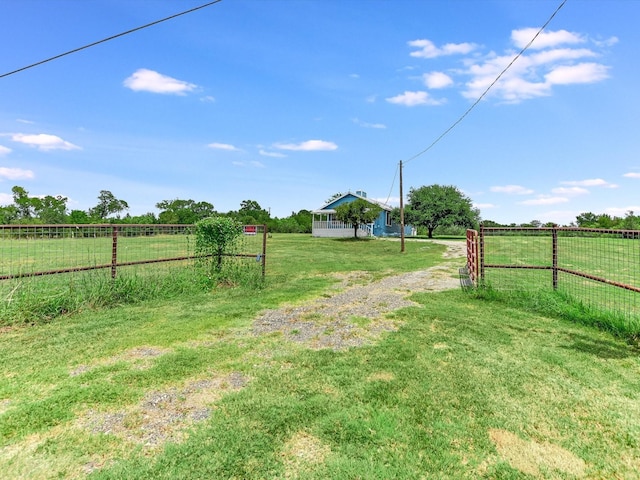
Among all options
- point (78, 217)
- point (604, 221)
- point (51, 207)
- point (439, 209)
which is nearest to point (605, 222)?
point (604, 221)

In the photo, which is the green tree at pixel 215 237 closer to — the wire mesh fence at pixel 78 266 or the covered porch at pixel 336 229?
the wire mesh fence at pixel 78 266

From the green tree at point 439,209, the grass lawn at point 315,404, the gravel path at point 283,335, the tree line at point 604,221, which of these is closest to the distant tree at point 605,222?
the tree line at point 604,221

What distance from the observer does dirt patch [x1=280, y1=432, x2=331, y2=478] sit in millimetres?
2121

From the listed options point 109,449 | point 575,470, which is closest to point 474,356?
Result: point 575,470

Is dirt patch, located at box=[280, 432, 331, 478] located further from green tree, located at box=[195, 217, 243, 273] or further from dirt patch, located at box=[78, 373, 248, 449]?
green tree, located at box=[195, 217, 243, 273]

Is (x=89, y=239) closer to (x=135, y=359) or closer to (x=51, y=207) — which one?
(x=135, y=359)

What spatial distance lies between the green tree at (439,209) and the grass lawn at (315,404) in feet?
108

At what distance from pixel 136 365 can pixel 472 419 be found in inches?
140

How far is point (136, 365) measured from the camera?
3.72m

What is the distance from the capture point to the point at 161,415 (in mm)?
2723

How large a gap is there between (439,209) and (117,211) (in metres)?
71.5

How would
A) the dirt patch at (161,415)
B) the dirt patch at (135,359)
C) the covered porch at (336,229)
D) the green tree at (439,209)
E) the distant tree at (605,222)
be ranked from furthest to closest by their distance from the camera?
the distant tree at (605,222) < the green tree at (439,209) < the covered porch at (336,229) < the dirt patch at (135,359) < the dirt patch at (161,415)

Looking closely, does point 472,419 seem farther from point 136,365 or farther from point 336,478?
point 136,365

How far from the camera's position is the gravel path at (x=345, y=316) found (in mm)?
4691
